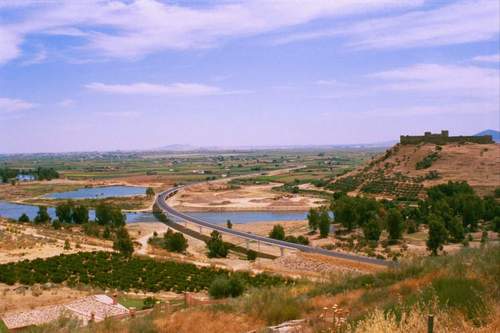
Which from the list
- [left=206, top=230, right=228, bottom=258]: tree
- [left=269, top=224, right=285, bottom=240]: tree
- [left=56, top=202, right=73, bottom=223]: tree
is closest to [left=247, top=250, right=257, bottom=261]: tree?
[left=206, top=230, right=228, bottom=258]: tree

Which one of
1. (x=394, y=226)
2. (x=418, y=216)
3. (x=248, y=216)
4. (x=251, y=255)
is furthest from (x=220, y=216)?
(x=394, y=226)

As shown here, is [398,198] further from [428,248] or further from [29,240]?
[29,240]

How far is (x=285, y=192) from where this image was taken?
10650cm

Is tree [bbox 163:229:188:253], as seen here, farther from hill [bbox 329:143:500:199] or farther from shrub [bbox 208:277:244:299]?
hill [bbox 329:143:500:199]

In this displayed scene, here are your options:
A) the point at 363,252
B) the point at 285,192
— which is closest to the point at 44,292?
the point at 363,252

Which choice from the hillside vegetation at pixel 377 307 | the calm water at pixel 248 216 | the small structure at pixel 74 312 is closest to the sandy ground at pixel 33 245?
the small structure at pixel 74 312

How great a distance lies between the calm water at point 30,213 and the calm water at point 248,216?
8.52 metres

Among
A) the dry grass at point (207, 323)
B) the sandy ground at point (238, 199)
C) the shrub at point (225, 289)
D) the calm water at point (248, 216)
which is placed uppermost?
the dry grass at point (207, 323)

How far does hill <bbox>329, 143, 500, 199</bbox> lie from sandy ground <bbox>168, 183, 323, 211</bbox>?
392 inches

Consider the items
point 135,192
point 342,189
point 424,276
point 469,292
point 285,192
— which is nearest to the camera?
point 469,292

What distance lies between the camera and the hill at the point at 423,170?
77.8 meters

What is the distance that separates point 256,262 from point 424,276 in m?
29.0

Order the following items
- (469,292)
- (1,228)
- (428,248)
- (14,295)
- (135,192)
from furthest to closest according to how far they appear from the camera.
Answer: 1. (135,192)
2. (1,228)
3. (428,248)
4. (14,295)
5. (469,292)

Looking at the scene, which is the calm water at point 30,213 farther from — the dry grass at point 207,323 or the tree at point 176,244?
the dry grass at point 207,323
